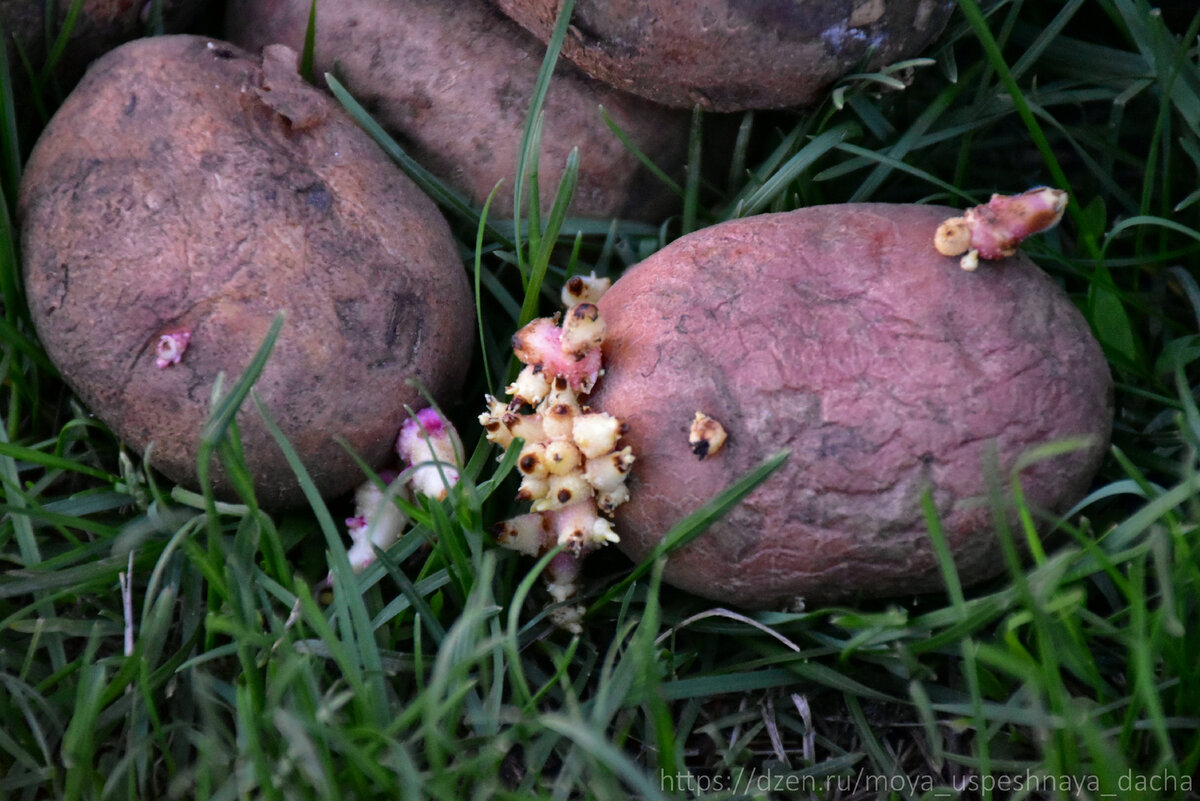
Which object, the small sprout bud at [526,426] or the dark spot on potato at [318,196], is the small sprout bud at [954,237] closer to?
the small sprout bud at [526,426]

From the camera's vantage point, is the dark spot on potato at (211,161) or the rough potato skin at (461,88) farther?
the rough potato skin at (461,88)

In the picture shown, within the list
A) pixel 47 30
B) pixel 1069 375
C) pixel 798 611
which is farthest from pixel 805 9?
pixel 47 30

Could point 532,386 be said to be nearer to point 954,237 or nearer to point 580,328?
point 580,328

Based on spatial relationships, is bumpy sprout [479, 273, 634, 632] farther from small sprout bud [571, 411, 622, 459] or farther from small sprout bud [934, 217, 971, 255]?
small sprout bud [934, 217, 971, 255]

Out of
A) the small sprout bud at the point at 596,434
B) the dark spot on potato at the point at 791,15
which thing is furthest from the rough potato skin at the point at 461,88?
the small sprout bud at the point at 596,434

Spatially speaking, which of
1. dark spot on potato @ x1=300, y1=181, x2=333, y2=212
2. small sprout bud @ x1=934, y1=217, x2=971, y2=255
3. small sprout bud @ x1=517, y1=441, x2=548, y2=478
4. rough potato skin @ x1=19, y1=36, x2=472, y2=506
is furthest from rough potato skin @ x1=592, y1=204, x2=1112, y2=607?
dark spot on potato @ x1=300, y1=181, x2=333, y2=212

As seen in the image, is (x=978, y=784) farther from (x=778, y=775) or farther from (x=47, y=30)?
(x=47, y=30)

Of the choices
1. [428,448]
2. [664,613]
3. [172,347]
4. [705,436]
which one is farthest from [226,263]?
[664,613]
